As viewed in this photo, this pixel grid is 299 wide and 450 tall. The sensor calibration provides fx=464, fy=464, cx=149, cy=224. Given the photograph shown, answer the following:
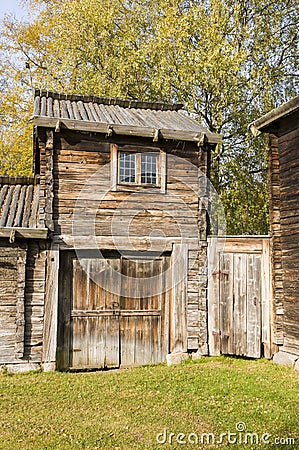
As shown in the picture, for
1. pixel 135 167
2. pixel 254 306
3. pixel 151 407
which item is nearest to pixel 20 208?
pixel 135 167

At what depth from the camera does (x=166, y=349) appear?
956 centimetres

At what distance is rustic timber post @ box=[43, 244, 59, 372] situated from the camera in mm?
8711

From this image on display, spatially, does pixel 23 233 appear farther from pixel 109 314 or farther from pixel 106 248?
pixel 109 314

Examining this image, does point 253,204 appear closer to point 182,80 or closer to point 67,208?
point 182,80

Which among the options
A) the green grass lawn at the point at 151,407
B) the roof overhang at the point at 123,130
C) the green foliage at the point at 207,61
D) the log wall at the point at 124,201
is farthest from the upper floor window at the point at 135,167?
the green foliage at the point at 207,61

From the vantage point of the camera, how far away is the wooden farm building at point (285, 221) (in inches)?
355

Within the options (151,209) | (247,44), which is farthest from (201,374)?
(247,44)

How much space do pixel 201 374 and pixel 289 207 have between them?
12.2ft

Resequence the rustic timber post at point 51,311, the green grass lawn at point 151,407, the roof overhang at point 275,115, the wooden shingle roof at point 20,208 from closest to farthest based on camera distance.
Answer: the green grass lawn at point 151,407, the wooden shingle roof at point 20,208, the roof overhang at point 275,115, the rustic timber post at point 51,311

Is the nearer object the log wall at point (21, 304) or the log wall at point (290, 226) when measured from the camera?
the log wall at point (21, 304)

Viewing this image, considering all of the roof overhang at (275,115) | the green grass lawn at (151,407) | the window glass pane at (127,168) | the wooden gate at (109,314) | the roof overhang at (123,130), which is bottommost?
the green grass lawn at (151,407)

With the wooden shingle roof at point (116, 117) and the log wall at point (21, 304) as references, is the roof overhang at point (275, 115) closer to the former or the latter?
the wooden shingle roof at point (116, 117)

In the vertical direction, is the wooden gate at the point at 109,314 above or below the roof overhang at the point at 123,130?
below

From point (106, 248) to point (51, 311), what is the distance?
160 centimetres
